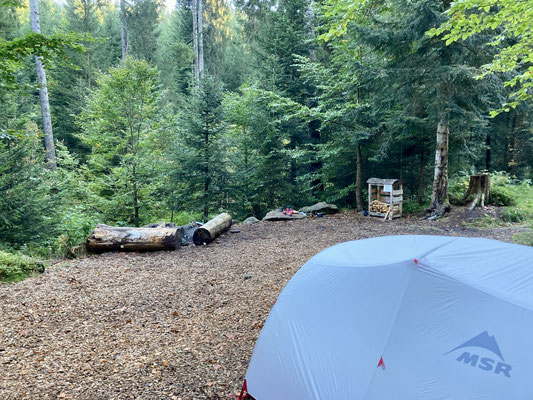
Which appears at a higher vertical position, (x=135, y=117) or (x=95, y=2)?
(x=95, y=2)

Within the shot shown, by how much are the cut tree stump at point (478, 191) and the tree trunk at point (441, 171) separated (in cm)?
69

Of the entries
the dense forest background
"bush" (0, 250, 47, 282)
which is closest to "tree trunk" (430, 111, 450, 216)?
the dense forest background

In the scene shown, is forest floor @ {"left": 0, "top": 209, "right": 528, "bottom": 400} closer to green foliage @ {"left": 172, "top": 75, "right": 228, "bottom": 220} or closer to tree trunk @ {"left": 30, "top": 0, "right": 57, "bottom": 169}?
green foliage @ {"left": 172, "top": 75, "right": 228, "bottom": 220}

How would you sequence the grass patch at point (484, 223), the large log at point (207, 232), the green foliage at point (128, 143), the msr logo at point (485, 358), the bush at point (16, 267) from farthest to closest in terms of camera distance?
1. the green foliage at point (128, 143)
2. the grass patch at point (484, 223)
3. the large log at point (207, 232)
4. the bush at point (16, 267)
5. the msr logo at point (485, 358)

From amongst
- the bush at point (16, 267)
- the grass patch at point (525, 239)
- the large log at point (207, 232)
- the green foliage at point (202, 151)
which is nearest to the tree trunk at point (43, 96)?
the green foliage at point (202, 151)

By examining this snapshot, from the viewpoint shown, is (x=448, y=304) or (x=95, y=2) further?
(x=95, y=2)

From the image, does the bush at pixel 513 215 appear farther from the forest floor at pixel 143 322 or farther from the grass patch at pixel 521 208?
the forest floor at pixel 143 322

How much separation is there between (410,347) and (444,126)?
8309 millimetres

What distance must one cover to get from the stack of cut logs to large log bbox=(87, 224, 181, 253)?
6.03m

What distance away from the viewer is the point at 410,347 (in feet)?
6.26

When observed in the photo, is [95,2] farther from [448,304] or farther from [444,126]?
[448,304]

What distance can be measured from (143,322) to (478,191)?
30.7 ft

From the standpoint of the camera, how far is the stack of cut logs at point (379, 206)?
9530mm

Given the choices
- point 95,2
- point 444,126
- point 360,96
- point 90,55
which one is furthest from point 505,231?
point 95,2
